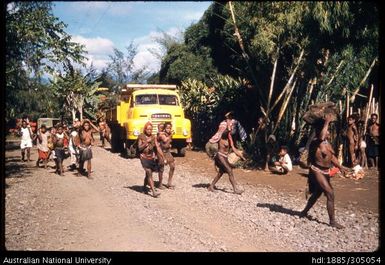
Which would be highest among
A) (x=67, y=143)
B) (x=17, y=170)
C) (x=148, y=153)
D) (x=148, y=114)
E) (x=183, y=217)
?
(x=148, y=114)

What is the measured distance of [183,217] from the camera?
22.1 feet

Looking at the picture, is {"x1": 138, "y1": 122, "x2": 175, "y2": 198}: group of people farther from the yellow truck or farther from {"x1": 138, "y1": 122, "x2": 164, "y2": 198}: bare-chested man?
the yellow truck

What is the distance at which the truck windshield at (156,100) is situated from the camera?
1494cm

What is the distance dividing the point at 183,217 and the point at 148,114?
787 centimetres

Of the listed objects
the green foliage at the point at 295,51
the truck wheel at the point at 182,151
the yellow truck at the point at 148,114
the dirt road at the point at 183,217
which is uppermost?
the green foliage at the point at 295,51

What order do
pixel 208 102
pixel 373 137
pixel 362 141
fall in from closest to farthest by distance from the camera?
1. pixel 373 137
2. pixel 362 141
3. pixel 208 102

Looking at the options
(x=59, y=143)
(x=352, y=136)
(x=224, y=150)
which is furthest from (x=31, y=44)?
(x=352, y=136)

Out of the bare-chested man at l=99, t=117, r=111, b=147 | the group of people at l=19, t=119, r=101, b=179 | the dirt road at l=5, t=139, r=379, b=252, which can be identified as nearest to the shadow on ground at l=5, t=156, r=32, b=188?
the group of people at l=19, t=119, r=101, b=179

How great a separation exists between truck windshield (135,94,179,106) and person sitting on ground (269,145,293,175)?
554 centimetres

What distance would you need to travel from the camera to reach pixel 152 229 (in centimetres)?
599

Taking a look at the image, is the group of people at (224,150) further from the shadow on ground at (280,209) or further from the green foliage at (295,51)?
the green foliage at (295,51)

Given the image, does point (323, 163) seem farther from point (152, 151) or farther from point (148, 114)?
point (148, 114)

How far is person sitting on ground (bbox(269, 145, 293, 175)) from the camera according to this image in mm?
10848

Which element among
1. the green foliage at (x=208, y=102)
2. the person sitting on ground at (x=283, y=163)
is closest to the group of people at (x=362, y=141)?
the person sitting on ground at (x=283, y=163)
